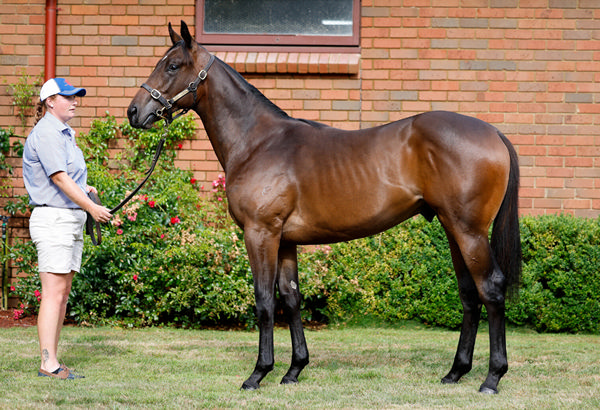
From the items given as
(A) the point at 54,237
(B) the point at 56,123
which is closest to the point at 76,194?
(A) the point at 54,237

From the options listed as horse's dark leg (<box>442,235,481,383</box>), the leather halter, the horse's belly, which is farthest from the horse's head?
horse's dark leg (<box>442,235,481,383</box>)

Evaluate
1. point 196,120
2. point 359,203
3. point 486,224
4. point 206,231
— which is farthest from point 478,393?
point 196,120

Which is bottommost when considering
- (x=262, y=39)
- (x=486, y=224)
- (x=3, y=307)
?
(x=3, y=307)

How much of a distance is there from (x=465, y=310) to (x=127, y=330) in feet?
12.5

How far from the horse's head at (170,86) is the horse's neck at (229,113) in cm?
13

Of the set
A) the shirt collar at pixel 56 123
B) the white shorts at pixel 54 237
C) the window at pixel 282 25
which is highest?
the window at pixel 282 25

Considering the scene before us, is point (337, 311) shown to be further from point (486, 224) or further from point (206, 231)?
point (486, 224)

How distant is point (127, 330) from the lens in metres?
6.97

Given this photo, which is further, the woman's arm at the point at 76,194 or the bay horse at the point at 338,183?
the woman's arm at the point at 76,194

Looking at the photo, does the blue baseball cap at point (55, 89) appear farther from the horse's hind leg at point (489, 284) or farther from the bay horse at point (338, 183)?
the horse's hind leg at point (489, 284)

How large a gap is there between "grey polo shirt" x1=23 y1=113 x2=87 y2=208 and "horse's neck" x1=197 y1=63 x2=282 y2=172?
993 millimetres

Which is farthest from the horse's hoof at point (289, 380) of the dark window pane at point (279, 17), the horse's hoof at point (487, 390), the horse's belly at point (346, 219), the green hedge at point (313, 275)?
the dark window pane at point (279, 17)

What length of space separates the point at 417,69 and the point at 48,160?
195 inches

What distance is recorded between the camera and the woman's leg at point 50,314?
180 inches
